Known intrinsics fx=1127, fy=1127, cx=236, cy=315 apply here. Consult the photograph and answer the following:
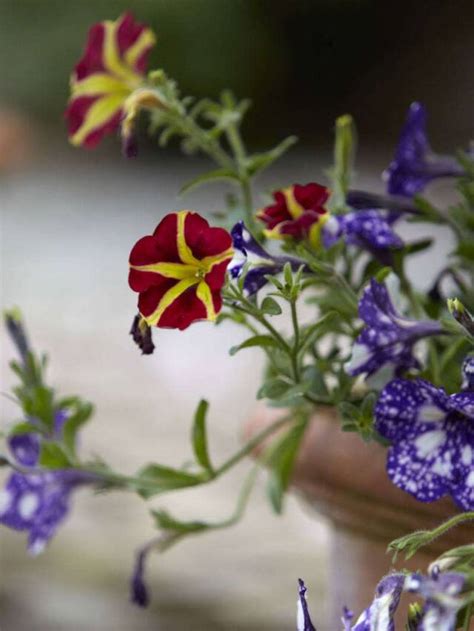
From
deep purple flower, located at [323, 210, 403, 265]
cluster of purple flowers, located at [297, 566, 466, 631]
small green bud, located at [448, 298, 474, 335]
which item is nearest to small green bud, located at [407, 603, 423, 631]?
cluster of purple flowers, located at [297, 566, 466, 631]

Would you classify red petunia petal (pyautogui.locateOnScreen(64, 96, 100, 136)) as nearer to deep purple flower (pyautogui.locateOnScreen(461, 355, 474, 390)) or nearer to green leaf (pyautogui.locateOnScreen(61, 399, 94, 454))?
green leaf (pyautogui.locateOnScreen(61, 399, 94, 454))

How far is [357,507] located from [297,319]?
0.58 feet

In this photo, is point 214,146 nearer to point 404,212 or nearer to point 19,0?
point 404,212

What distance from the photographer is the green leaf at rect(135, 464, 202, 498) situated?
0.59m

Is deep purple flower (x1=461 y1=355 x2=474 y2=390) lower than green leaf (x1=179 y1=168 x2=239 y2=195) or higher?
lower

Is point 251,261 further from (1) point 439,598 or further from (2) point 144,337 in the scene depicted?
(1) point 439,598

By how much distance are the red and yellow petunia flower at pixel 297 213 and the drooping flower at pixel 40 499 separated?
183mm

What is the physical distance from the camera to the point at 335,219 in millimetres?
546

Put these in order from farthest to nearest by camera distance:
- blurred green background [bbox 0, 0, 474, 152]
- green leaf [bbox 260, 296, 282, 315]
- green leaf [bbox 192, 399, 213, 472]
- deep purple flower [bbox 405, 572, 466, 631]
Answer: blurred green background [bbox 0, 0, 474, 152] → green leaf [bbox 192, 399, 213, 472] → green leaf [bbox 260, 296, 282, 315] → deep purple flower [bbox 405, 572, 466, 631]

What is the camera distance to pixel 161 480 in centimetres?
60

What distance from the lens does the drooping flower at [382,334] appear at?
0.49 meters

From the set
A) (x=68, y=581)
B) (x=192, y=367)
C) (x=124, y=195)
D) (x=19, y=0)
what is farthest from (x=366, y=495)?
(x=19, y=0)

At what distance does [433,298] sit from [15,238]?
3636 mm

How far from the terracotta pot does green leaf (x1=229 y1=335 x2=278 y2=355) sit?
5.7 inches
